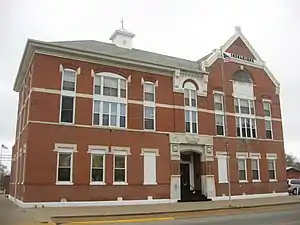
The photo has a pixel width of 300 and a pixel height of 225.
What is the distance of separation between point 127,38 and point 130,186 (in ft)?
47.7

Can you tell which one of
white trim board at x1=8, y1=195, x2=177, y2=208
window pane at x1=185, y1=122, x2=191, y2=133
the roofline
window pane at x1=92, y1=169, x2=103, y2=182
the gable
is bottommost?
white trim board at x1=8, y1=195, x2=177, y2=208

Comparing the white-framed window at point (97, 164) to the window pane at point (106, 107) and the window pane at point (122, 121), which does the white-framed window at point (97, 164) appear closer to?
the window pane at point (122, 121)

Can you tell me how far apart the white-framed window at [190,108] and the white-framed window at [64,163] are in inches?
392

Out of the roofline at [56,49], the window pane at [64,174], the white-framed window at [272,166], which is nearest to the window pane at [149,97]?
the roofline at [56,49]

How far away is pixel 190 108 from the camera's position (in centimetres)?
2900

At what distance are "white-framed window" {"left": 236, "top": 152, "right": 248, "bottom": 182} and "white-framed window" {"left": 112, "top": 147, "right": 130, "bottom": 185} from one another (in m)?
11.0

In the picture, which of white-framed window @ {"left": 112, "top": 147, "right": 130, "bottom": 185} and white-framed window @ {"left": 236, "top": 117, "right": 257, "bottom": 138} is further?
white-framed window @ {"left": 236, "top": 117, "right": 257, "bottom": 138}

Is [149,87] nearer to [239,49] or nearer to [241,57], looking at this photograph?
[241,57]

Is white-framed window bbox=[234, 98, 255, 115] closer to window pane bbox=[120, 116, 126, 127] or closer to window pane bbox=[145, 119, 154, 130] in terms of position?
window pane bbox=[145, 119, 154, 130]

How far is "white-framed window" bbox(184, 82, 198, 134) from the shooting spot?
2869 cm

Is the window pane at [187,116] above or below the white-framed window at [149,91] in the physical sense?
below

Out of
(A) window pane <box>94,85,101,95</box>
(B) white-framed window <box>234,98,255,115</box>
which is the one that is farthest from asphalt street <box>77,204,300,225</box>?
(B) white-framed window <box>234,98,255,115</box>

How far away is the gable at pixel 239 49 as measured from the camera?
3266 cm

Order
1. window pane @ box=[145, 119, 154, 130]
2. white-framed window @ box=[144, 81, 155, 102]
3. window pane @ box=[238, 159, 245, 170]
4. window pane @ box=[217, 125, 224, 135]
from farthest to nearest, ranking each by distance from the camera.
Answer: window pane @ box=[238, 159, 245, 170]
window pane @ box=[217, 125, 224, 135]
white-framed window @ box=[144, 81, 155, 102]
window pane @ box=[145, 119, 154, 130]
